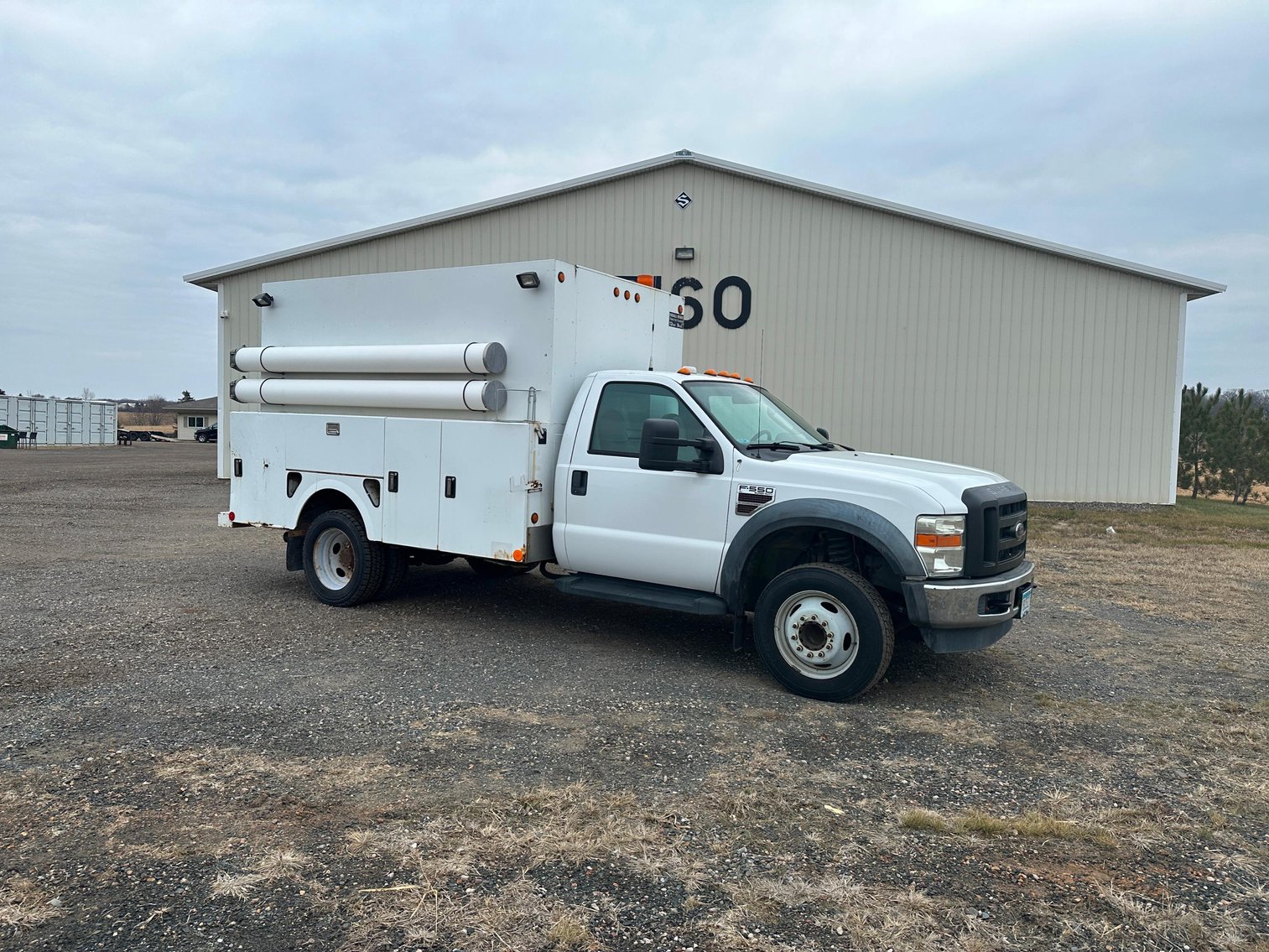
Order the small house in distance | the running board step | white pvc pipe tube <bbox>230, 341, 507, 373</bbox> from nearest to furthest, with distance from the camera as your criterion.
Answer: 1. the running board step
2. white pvc pipe tube <bbox>230, 341, 507, 373</bbox>
3. the small house in distance

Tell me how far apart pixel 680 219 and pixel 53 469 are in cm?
2201

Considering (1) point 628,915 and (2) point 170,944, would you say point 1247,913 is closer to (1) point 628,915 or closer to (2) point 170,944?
(1) point 628,915

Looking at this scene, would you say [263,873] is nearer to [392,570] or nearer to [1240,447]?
[392,570]

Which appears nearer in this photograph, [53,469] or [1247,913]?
[1247,913]

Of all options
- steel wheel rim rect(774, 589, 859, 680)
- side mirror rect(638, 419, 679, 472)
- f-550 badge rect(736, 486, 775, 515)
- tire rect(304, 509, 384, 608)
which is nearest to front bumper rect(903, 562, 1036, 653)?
steel wheel rim rect(774, 589, 859, 680)

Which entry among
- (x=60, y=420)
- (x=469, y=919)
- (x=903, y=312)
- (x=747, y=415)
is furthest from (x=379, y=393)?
(x=60, y=420)

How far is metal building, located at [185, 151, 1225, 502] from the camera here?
1543 centimetres

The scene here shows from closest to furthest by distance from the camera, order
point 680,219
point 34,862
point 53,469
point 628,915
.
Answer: point 628,915, point 34,862, point 680,219, point 53,469

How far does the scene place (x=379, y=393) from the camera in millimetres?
7484

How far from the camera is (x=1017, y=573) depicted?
19.1ft

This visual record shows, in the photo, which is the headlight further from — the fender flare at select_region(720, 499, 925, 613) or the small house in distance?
the small house in distance

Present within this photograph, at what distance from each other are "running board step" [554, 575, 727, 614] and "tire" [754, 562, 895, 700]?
15.2 inches

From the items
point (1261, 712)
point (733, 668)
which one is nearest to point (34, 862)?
point (733, 668)

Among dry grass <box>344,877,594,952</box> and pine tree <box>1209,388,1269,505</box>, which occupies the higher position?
pine tree <box>1209,388,1269,505</box>
